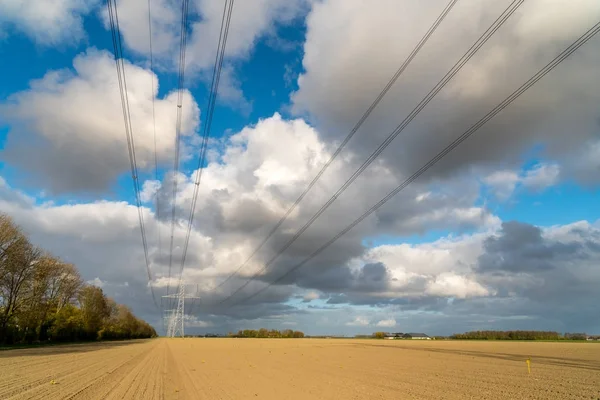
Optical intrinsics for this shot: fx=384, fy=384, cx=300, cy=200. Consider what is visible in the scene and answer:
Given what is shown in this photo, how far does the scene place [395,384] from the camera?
26297 mm

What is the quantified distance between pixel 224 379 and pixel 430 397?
51.0 feet

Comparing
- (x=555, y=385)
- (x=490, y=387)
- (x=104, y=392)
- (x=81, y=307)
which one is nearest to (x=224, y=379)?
(x=104, y=392)

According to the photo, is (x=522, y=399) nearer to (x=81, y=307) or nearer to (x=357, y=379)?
(x=357, y=379)

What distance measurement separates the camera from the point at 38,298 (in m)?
78.6

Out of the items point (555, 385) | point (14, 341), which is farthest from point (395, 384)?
point (14, 341)

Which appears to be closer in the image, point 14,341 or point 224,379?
point 224,379

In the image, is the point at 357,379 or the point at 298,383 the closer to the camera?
the point at 298,383

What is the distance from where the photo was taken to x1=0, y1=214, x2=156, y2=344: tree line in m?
68.5

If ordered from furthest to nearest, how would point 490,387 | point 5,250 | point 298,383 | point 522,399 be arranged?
1. point 5,250
2. point 298,383
3. point 490,387
4. point 522,399

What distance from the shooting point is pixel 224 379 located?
29.3 meters

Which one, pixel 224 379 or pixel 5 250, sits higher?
pixel 5 250

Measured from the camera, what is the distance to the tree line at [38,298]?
6850cm

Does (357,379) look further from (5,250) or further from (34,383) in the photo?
(5,250)

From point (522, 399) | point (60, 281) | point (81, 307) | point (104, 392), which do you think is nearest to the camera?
point (522, 399)
